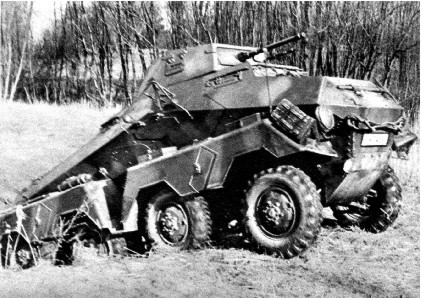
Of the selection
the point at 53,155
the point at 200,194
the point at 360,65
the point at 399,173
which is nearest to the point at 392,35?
the point at 360,65

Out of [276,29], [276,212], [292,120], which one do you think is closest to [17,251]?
[276,212]

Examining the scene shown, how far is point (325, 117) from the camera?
6.00m

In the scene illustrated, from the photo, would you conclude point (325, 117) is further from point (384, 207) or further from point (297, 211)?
point (384, 207)

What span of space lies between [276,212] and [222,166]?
2.71ft

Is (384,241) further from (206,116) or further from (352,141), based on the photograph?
(206,116)

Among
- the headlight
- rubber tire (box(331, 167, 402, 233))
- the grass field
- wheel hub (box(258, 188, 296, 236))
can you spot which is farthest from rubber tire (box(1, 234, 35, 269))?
rubber tire (box(331, 167, 402, 233))

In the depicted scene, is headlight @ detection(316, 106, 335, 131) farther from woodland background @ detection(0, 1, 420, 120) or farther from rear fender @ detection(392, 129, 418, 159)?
woodland background @ detection(0, 1, 420, 120)

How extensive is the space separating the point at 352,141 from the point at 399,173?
5.98 metres

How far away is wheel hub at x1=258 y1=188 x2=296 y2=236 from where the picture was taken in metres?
5.84

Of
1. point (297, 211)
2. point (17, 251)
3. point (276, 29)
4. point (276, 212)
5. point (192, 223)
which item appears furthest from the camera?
point (276, 29)

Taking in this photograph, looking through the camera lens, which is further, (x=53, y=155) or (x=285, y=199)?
(x=53, y=155)

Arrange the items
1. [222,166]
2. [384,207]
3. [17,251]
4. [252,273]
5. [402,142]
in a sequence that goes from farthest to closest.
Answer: [17,251] → [384,207] → [402,142] → [222,166] → [252,273]

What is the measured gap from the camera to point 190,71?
23.6 feet

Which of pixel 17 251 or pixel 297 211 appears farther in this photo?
pixel 17 251
